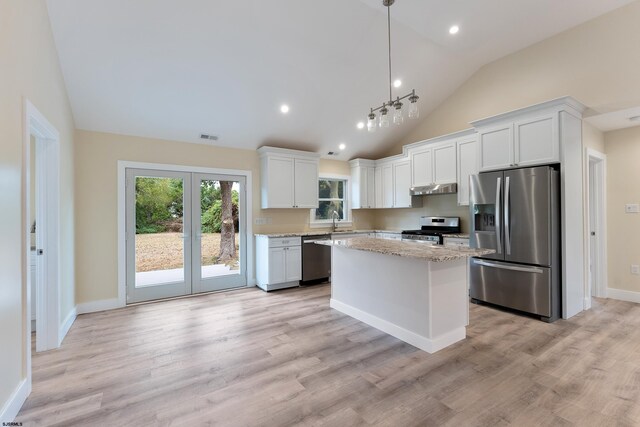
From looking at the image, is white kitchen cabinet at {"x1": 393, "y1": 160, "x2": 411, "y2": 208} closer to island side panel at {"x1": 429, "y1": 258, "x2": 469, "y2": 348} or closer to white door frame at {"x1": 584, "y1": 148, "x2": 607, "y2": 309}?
white door frame at {"x1": 584, "y1": 148, "x2": 607, "y2": 309}

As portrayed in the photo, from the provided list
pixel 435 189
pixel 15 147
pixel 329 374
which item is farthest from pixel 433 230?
pixel 15 147

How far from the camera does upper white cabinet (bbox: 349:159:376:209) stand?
20.5 feet

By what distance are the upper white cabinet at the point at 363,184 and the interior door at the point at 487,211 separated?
7.94 ft

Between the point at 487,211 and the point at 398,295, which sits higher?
the point at 487,211

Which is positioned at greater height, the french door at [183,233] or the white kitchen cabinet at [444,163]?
the white kitchen cabinet at [444,163]

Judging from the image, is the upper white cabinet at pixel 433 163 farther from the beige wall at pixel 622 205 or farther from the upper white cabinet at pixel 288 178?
the beige wall at pixel 622 205

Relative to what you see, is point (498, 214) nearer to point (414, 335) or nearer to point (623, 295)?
point (414, 335)

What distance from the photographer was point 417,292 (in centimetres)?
284

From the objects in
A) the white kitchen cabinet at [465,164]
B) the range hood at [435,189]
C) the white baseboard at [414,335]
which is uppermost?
the white kitchen cabinet at [465,164]

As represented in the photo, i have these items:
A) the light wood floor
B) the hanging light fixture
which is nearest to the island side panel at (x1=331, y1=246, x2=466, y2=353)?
the light wood floor

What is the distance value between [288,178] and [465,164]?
2.91 m

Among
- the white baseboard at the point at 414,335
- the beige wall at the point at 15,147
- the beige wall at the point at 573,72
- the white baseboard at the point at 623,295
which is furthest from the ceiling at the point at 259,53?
the white baseboard at the point at 623,295

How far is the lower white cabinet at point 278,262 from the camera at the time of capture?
4.87m

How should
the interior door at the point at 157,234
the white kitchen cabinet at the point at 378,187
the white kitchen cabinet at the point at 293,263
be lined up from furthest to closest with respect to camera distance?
the white kitchen cabinet at the point at 378,187
the white kitchen cabinet at the point at 293,263
the interior door at the point at 157,234
